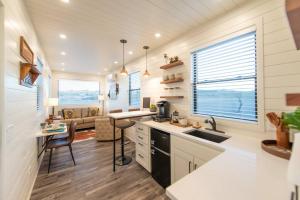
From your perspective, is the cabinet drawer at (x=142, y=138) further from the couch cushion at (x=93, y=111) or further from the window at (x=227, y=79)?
the couch cushion at (x=93, y=111)

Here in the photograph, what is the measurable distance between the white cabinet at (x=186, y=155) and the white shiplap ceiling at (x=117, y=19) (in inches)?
76.6

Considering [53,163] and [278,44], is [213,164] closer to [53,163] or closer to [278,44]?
[278,44]

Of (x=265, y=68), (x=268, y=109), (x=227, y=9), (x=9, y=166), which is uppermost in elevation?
(x=227, y=9)

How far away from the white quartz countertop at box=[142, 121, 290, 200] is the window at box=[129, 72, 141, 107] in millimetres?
3560

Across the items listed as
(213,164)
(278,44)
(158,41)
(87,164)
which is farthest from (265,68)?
(87,164)

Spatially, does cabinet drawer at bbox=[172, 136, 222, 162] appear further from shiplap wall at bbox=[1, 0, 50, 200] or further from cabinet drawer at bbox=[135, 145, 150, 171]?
shiplap wall at bbox=[1, 0, 50, 200]

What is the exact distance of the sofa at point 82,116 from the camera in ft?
19.6

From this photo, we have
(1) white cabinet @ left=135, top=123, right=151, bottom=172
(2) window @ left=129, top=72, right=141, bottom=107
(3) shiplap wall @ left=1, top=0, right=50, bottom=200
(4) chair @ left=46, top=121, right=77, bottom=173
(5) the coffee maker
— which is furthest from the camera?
(2) window @ left=129, top=72, right=141, bottom=107

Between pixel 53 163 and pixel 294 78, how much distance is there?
14.5 feet

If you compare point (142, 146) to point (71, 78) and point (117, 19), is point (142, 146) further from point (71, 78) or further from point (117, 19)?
point (71, 78)

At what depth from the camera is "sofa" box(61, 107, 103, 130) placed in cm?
596

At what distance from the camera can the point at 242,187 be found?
0.81 metres

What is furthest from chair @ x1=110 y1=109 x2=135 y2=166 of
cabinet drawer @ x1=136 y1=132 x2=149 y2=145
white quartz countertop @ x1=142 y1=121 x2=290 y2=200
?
white quartz countertop @ x1=142 y1=121 x2=290 y2=200

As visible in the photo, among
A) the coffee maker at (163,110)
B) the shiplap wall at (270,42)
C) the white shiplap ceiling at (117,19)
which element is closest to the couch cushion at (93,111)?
the white shiplap ceiling at (117,19)
